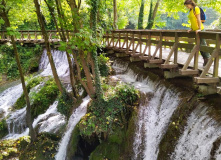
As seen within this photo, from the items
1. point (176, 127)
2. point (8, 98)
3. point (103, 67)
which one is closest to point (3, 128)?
point (8, 98)

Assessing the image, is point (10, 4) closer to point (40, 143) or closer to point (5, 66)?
point (40, 143)

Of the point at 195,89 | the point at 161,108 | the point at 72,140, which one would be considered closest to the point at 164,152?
the point at 161,108

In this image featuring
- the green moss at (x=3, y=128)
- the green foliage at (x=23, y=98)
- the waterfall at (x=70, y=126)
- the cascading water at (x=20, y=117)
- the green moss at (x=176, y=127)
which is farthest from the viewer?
the green foliage at (x=23, y=98)

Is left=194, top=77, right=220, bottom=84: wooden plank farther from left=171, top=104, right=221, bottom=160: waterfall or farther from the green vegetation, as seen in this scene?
the green vegetation

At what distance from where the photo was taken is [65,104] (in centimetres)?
1029

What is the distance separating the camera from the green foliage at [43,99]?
11344mm

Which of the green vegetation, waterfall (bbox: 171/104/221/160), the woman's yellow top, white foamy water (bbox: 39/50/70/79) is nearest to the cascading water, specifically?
white foamy water (bbox: 39/50/70/79)

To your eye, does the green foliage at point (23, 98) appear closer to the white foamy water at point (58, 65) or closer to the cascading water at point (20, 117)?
the cascading water at point (20, 117)

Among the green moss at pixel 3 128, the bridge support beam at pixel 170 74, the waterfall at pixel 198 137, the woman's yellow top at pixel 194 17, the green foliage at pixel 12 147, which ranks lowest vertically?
the green moss at pixel 3 128

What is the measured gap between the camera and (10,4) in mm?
8977

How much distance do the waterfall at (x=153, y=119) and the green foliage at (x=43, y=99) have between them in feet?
17.1

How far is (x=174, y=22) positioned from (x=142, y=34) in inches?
1969

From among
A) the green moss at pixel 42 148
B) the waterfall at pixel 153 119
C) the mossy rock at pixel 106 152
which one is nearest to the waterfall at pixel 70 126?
the green moss at pixel 42 148

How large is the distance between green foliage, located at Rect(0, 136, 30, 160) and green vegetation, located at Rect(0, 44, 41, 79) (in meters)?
10.4
